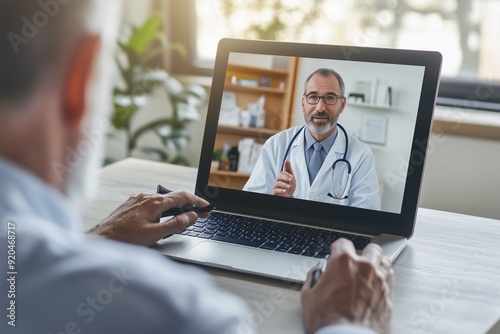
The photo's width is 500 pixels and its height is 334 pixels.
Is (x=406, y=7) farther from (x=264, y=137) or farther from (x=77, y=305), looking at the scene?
(x=77, y=305)

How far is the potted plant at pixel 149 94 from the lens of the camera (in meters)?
2.74

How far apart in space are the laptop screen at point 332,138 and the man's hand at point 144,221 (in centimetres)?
17

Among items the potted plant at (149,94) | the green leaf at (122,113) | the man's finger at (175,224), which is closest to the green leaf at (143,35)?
the potted plant at (149,94)

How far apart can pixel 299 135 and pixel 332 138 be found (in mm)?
62

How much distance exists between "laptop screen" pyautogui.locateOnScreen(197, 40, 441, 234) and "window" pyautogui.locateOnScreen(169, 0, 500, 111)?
4.74 ft

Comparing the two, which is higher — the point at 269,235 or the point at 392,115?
the point at 392,115

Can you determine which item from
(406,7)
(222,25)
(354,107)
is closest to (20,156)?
(354,107)

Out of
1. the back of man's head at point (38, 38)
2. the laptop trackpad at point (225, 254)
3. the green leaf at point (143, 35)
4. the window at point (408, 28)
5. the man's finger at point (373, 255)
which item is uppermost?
the window at point (408, 28)

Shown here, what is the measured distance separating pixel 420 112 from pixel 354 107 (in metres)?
0.12

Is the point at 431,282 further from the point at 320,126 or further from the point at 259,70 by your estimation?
the point at 259,70

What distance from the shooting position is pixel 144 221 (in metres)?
1.06

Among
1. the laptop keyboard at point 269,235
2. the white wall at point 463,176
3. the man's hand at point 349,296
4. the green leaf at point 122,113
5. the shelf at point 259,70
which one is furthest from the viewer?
the green leaf at point 122,113

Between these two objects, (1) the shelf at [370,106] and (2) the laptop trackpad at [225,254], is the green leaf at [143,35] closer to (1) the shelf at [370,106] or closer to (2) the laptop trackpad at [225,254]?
(1) the shelf at [370,106]

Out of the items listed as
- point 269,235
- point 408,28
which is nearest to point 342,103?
point 269,235
